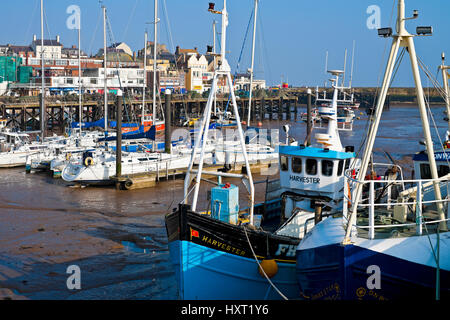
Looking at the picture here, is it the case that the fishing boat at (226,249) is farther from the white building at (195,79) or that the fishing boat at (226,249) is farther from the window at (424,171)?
the white building at (195,79)

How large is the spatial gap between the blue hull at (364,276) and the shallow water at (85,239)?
410 centimetres

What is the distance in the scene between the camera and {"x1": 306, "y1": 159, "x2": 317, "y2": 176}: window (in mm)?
14188

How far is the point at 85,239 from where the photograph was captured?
1727cm

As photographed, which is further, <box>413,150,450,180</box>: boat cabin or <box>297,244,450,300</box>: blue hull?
<box>413,150,450,180</box>: boat cabin

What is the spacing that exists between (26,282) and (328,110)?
29.3ft

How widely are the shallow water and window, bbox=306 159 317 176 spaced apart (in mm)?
3910

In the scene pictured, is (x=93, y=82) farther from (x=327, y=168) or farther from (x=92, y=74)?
(x=327, y=168)

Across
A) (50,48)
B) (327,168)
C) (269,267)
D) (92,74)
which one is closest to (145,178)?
(327,168)

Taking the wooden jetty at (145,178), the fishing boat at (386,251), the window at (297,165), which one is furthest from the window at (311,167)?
the wooden jetty at (145,178)

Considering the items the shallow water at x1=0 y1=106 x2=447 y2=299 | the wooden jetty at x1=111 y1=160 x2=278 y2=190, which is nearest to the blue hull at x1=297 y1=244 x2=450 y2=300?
the shallow water at x1=0 y1=106 x2=447 y2=299

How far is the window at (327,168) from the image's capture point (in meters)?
14.1

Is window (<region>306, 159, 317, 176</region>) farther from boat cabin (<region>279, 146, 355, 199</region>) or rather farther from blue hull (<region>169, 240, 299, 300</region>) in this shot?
blue hull (<region>169, 240, 299, 300</region>)

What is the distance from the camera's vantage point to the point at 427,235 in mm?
9281

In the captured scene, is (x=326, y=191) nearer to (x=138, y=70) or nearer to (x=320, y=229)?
(x=320, y=229)
